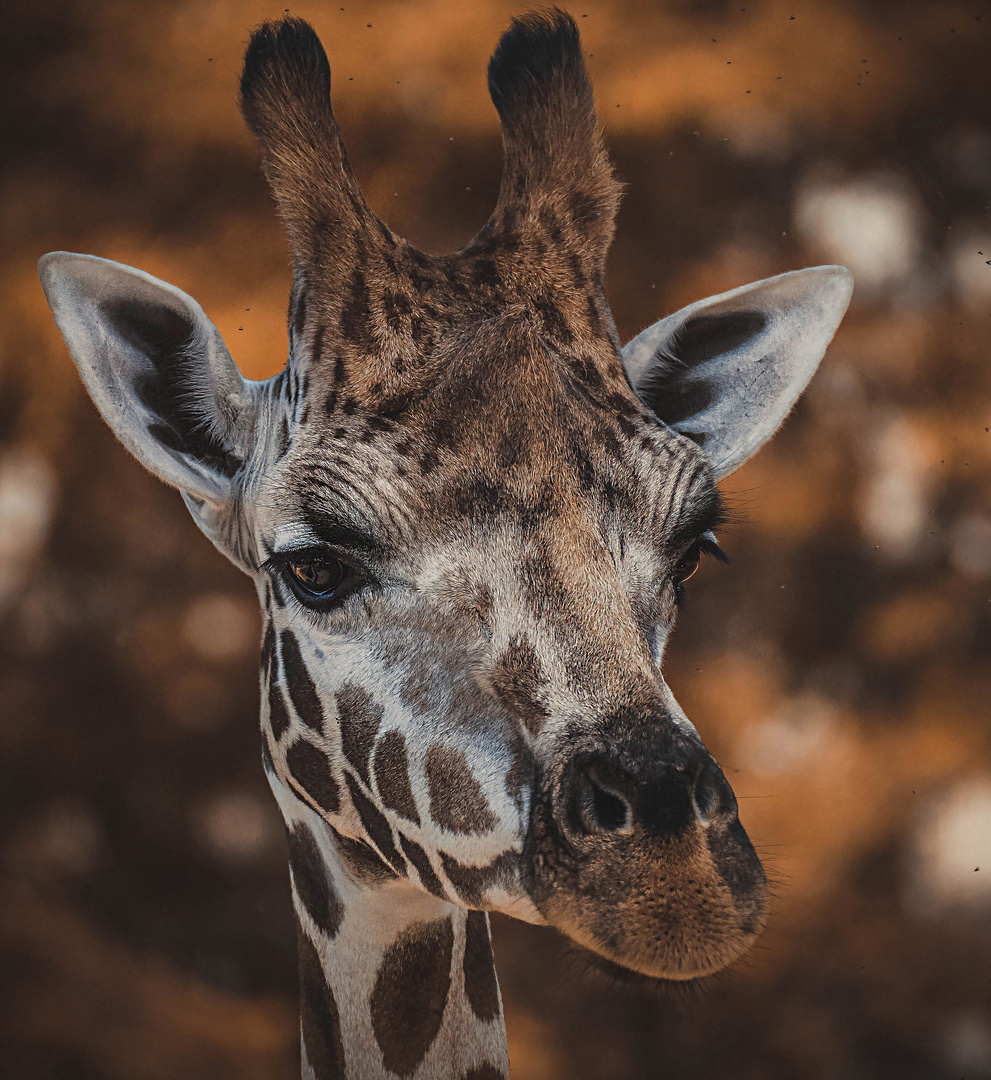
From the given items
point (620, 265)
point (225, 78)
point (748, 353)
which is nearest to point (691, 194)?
point (620, 265)

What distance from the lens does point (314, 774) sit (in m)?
1.80

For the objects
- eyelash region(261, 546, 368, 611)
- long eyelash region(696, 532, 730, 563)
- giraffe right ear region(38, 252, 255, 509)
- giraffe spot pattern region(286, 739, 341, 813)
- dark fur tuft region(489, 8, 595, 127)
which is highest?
dark fur tuft region(489, 8, 595, 127)

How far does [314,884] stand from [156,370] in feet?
3.61

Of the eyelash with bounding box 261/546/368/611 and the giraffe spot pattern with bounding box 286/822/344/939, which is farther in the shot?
the giraffe spot pattern with bounding box 286/822/344/939

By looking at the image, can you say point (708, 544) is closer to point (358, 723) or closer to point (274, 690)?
point (358, 723)

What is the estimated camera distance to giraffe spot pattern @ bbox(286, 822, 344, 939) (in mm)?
1939

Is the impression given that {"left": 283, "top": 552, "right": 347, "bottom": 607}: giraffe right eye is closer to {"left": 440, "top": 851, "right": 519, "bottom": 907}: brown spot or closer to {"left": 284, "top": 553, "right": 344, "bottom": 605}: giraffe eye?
{"left": 284, "top": 553, "right": 344, "bottom": 605}: giraffe eye

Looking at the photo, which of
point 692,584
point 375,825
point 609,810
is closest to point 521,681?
point 609,810

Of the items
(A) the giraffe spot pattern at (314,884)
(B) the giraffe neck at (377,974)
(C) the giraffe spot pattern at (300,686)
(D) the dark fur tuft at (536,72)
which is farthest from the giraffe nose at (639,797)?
(D) the dark fur tuft at (536,72)

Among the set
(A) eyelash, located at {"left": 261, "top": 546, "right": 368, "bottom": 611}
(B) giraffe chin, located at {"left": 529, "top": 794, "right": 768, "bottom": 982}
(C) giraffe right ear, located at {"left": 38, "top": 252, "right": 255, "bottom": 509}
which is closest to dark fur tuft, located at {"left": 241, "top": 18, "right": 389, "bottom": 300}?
(C) giraffe right ear, located at {"left": 38, "top": 252, "right": 255, "bottom": 509}

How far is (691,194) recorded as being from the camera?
3039mm

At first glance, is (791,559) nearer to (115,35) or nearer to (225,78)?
(225,78)

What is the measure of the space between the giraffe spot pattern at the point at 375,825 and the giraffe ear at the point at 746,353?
100 centimetres

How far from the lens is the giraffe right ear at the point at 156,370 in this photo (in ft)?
5.74
